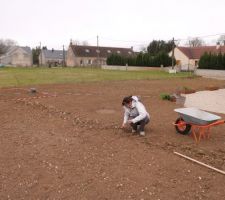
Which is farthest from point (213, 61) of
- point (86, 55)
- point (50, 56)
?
point (50, 56)

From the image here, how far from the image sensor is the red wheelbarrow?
6.15 metres

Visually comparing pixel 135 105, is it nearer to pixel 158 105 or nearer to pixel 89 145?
pixel 89 145

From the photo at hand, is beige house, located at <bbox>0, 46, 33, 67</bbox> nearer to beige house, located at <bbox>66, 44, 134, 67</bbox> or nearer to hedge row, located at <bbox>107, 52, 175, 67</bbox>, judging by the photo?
beige house, located at <bbox>66, 44, 134, 67</bbox>

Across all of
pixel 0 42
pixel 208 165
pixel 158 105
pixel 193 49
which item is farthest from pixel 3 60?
pixel 208 165

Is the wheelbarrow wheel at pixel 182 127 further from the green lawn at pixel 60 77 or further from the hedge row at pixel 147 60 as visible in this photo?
the hedge row at pixel 147 60

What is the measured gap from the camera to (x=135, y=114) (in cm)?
678

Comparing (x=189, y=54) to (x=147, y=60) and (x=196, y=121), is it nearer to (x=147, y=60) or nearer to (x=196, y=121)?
(x=147, y=60)

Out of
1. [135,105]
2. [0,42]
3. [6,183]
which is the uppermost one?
[0,42]

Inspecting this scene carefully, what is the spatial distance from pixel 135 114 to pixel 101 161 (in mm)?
2014

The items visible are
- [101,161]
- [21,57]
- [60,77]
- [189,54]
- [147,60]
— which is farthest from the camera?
[21,57]

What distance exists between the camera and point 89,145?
19.5 feet

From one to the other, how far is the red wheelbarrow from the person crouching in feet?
2.72

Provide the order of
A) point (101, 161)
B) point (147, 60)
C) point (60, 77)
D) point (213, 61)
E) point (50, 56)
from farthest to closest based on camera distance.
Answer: point (50, 56) < point (147, 60) < point (213, 61) < point (60, 77) < point (101, 161)

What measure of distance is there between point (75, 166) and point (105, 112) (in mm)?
4689
